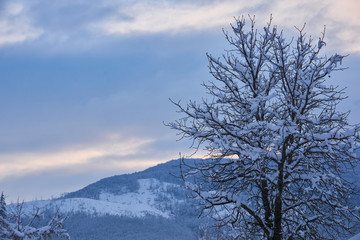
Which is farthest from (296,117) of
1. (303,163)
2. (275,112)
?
(303,163)

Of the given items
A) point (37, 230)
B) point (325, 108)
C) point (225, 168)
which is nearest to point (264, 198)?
point (225, 168)

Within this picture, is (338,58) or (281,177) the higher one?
(338,58)

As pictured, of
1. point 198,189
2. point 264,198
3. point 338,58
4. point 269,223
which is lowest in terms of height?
point 269,223

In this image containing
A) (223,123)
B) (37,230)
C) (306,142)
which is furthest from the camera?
(37,230)

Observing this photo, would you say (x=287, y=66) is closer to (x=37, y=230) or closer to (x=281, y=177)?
(x=281, y=177)

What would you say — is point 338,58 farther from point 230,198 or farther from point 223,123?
point 230,198

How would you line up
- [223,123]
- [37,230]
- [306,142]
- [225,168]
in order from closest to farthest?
[306,142] → [223,123] → [225,168] → [37,230]

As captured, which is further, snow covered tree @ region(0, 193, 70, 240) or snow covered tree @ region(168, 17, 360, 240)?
snow covered tree @ region(0, 193, 70, 240)

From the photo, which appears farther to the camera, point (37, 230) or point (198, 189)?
point (37, 230)

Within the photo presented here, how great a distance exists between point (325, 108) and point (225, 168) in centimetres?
249

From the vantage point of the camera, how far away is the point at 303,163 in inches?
313

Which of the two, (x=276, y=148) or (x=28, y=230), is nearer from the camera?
(x=276, y=148)

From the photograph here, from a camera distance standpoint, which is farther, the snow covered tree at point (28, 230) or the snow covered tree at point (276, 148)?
the snow covered tree at point (28, 230)

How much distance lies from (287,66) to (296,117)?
77.0 inches
